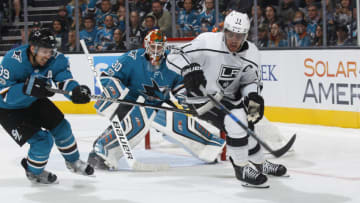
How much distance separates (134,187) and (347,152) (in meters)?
1.99

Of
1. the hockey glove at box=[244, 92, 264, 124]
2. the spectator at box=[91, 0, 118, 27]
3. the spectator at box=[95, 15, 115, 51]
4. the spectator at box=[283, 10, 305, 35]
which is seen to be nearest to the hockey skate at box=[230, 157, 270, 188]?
the hockey glove at box=[244, 92, 264, 124]

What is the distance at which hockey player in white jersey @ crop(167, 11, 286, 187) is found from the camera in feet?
13.1

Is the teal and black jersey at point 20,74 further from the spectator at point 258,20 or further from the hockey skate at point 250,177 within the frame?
the spectator at point 258,20

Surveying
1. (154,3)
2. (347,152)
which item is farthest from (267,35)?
(347,152)

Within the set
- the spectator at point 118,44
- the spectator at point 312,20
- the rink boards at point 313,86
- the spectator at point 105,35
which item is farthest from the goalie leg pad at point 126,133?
the spectator at point 105,35

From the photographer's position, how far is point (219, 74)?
13.8 feet

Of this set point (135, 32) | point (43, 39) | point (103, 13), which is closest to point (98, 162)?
point (43, 39)

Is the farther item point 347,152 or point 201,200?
point 347,152

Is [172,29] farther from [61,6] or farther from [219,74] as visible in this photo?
[219,74]

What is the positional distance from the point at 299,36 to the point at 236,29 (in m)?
3.64

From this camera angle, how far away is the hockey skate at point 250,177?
13.3 ft

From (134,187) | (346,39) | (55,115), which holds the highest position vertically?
(346,39)

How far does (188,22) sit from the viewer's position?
8.48m

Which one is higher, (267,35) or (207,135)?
(267,35)
